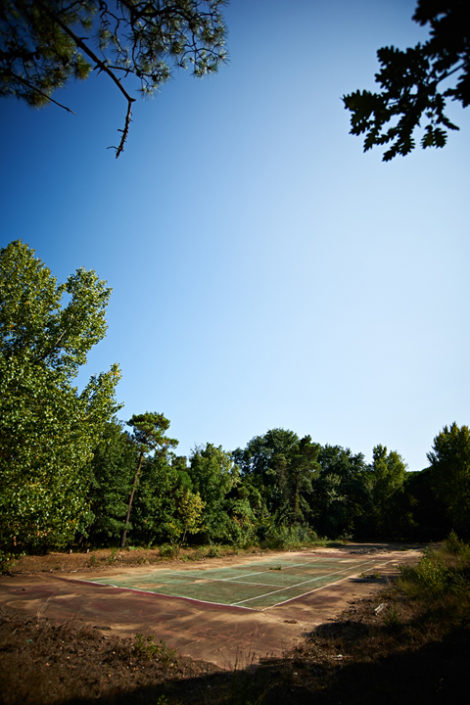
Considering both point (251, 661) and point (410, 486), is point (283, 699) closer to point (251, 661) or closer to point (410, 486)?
point (251, 661)

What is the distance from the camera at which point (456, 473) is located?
27.9m

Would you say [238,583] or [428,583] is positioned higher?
[428,583]

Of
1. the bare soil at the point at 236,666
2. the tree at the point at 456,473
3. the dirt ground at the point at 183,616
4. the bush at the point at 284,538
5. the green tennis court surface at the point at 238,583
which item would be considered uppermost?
the tree at the point at 456,473

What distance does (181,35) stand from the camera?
164 inches

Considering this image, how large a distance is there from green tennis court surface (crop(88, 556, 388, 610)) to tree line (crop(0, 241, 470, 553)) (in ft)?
13.0

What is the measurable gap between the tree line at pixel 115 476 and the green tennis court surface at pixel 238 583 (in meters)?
3.97

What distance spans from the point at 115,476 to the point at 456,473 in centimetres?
2887

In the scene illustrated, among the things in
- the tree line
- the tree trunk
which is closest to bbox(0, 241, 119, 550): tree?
the tree line

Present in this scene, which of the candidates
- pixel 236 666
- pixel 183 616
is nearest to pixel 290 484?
pixel 183 616

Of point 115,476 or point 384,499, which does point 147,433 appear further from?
point 384,499

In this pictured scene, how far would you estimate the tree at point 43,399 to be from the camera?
27.1ft

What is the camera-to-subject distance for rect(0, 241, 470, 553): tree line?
342 inches

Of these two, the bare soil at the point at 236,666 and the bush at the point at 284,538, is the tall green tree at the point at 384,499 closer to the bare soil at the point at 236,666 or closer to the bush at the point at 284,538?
the bush at the point at 284,538

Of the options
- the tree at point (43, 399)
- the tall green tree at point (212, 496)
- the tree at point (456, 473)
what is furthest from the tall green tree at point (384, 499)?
the tree at point (43, 399)
